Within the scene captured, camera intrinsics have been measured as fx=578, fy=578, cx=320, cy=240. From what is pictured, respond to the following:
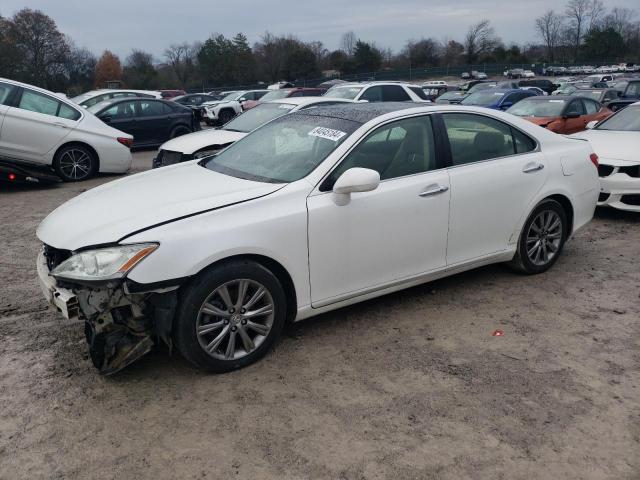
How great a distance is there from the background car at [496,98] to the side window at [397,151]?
13103mm

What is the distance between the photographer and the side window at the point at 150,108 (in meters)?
15.1

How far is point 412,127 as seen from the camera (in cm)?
450

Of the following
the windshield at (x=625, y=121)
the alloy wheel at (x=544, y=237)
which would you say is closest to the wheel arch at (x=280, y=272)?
the alloy wheel at (x=544, y=237)

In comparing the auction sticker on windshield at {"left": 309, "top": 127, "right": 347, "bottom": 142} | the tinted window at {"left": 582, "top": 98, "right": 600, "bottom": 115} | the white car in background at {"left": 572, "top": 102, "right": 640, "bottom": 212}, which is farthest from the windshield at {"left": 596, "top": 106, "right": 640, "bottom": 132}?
the auction sticker on windshield at {"left": 309, "top": 127, "right": 347, "bottom": 142}

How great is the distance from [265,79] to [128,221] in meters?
69.1

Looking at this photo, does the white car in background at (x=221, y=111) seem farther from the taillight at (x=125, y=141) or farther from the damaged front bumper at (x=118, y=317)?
the damaged front bumper at (x=118, y=317)

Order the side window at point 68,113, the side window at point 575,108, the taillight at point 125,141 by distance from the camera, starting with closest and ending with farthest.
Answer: the side window at point 68,113, the taillight at point 125,141, the side window at point 575,108

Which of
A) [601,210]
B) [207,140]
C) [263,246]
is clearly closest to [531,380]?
[263,246]

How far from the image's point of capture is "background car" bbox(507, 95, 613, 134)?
12.6 m

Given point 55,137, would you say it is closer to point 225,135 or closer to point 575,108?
point 225,135

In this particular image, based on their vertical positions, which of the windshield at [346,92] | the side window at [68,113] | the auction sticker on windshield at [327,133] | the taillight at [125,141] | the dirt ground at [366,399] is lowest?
the dirt ground at [366,399]

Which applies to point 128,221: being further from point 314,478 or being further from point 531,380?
point 531,380

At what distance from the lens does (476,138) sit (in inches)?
189

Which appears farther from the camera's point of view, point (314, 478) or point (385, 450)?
point (385, 450)
